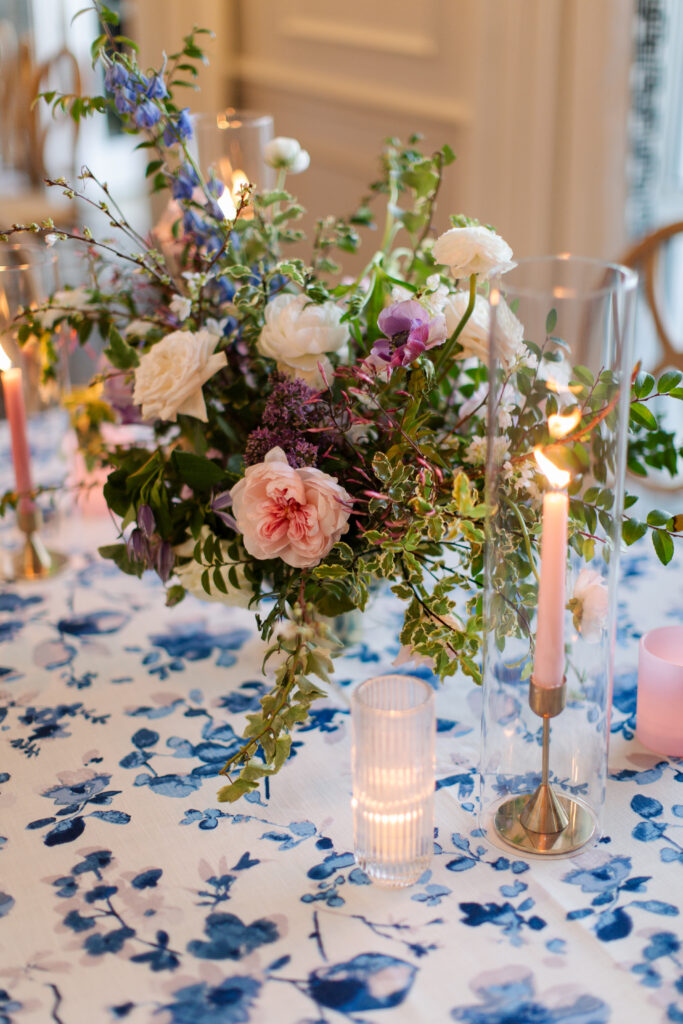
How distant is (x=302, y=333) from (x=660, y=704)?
0.43m

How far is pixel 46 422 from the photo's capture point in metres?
1.57

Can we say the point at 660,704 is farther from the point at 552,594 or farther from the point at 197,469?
the point at 197,469

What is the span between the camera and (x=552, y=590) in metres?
0.70

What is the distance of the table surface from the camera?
0.66 m

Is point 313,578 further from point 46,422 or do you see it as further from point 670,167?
point 670,167

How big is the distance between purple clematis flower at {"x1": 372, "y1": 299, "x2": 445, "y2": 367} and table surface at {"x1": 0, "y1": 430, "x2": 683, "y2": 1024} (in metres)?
0.33

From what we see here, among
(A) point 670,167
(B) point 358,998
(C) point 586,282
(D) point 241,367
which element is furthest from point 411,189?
(A) point 670,167

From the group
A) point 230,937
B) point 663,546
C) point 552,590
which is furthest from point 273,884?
point 663,546

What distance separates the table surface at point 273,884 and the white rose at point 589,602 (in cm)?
17

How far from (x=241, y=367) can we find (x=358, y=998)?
566mm

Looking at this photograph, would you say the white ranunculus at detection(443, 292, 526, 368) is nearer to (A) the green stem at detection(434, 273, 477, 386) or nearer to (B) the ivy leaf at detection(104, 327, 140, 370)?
(A) the green stem at detection(434, 273, 477, 386)

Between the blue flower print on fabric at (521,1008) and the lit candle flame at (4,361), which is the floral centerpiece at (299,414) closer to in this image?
the lit candle flame at (4,361)

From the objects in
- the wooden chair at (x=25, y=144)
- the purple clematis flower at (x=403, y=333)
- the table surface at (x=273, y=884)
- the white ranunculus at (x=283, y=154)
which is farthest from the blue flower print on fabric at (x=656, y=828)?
the wooden chair at (x=25, y=144)

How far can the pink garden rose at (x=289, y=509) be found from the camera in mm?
802
